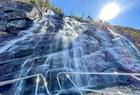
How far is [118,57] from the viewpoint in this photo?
1410 cm

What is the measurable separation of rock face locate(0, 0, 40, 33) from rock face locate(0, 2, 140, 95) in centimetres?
21

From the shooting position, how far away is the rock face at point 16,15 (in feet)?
51.1

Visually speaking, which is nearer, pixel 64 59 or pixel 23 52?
pixel 64 59

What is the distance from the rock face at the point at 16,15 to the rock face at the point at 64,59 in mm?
207

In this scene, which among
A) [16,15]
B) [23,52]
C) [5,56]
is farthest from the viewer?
[16,15]

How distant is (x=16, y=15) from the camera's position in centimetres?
1636

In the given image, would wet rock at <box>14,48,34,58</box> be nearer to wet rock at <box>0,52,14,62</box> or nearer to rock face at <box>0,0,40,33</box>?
wet rock at <box>0,52,14,62</box>

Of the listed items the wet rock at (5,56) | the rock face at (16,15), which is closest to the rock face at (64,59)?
the wet rock at (5,56)

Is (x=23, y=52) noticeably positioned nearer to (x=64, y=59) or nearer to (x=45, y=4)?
(x=64, y=59)

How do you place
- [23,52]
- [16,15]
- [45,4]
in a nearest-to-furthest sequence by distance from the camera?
[23,52]
[16,15]
[45,4]

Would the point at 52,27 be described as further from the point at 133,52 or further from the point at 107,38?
the point at 133,52

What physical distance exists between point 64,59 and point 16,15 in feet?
15.1

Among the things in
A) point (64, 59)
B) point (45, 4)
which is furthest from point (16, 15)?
point (64, 59)

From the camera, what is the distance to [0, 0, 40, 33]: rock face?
15.6 m
